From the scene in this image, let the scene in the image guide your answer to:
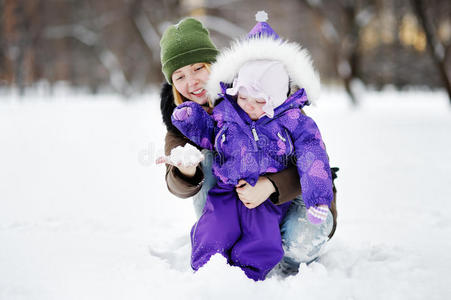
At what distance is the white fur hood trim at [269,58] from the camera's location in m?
1.33

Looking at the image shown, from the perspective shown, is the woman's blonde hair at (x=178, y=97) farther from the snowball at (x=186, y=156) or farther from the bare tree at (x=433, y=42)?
the bare tree at (x=433, y=42)

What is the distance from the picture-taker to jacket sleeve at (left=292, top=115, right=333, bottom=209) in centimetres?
126

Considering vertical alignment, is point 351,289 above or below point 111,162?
below

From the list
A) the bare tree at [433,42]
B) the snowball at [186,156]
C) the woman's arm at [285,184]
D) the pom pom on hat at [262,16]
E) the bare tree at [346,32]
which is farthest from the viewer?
the bare tree at [346,32]

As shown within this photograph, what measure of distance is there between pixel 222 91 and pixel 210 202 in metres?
0.44

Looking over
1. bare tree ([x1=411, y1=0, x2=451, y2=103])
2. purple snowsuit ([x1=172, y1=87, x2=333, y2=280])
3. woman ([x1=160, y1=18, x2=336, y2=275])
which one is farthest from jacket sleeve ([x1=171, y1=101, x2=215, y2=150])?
bare tree ([x1=411, y1=0, x2=451, y2=103])

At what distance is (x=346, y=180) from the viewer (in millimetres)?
3014

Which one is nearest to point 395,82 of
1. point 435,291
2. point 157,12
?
point 157,12

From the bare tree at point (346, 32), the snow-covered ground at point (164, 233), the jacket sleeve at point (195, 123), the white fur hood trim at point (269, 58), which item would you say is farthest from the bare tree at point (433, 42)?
the jacket sleeve at point (195, 123)

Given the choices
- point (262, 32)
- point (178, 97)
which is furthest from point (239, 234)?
point (262, 32)

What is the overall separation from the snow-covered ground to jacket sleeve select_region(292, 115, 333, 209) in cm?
34

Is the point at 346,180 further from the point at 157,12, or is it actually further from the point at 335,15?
the point at 157,12

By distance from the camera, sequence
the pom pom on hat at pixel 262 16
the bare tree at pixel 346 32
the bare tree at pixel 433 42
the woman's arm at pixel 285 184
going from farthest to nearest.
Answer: the bare tree at pixel 346 32
the bare tree at pixel 433 42
the pom pom on hat at pixel 262 16
the woman's arm at pixel 285 184

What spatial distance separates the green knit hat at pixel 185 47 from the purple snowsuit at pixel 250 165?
0.26 meters
